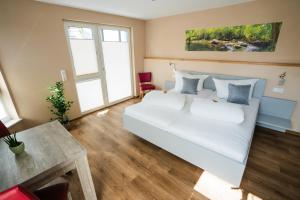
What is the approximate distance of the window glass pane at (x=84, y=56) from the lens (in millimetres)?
3205

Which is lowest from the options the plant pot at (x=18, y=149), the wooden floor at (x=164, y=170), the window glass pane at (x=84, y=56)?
the wooden floor at (x=164, y=170)

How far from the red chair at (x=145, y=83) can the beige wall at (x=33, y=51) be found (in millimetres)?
1889

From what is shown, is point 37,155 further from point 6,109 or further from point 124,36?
point 124,36

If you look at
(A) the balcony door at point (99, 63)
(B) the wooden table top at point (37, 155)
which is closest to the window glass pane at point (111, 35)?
(A) the balcony door at point (99, 63)

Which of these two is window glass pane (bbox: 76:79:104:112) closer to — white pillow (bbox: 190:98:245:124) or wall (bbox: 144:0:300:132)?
wall (bbox: 144:0:300:132)

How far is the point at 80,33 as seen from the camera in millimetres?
3205

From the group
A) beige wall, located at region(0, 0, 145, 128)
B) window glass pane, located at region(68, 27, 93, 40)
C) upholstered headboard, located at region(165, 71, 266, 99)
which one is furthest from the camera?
window glass pane, located at region(68, 27, 93, 40)

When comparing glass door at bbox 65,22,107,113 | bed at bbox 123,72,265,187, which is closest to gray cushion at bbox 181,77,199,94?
bed at bbox 123,72,265,187

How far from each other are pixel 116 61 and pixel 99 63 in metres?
0.55

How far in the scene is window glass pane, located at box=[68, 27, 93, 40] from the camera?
10.1 feet

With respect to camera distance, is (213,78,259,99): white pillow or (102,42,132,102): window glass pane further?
(102,42,132,102): window glass pane

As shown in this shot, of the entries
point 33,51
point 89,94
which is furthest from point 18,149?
point 89,94

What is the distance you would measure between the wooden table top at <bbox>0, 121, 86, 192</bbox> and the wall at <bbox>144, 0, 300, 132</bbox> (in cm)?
326

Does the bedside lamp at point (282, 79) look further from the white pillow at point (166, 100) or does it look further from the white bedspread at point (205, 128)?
the white pillow at point (166, 100)
